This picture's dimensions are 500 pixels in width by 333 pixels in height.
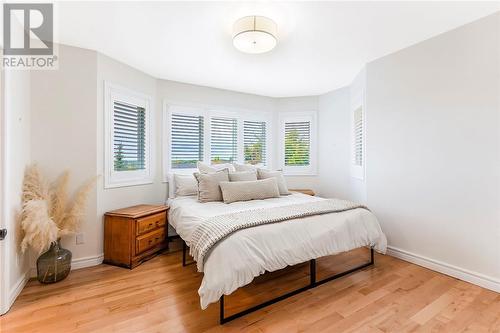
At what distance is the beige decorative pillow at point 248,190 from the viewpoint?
3.02 meters

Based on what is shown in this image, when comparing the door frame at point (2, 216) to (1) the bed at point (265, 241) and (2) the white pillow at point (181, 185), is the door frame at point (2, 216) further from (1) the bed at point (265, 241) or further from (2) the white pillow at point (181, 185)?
(2) the white pillow at point (181, 185)

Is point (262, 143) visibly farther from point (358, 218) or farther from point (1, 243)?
point (1, 243)

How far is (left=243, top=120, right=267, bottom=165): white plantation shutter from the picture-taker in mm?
4595

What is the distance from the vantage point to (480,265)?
7.54 feet

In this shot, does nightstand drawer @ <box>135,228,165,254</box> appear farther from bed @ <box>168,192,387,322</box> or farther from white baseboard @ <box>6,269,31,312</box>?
white baseboard @ <box>6,269,31,312</box>

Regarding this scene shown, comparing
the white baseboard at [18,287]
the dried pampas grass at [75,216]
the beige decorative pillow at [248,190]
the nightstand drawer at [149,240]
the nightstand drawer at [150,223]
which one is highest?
the beige decorative pillow at [248,190]

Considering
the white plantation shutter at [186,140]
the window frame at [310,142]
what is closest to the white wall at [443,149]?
the window frame at [310,142]

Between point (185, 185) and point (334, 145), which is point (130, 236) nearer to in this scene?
point (185, 185)

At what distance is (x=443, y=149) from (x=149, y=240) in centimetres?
355

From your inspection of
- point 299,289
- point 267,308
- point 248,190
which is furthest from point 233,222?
point 248,190

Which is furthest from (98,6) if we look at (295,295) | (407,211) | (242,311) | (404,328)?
(407,211)

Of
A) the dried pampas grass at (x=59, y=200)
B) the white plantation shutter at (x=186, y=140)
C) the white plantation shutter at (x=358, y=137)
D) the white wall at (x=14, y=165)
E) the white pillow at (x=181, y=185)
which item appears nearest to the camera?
the white wall at (x=14, y=165)

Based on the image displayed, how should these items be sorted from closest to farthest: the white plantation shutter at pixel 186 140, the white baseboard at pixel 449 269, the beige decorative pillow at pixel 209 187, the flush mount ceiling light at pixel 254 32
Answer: the flush mount ceiling light at pixel 254 32
the white baseboard at pixel 449 269
the beige decorative pillow at pixel 209 187
the white plantation shutter at pixel 186 140

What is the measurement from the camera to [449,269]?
2.51 metres
